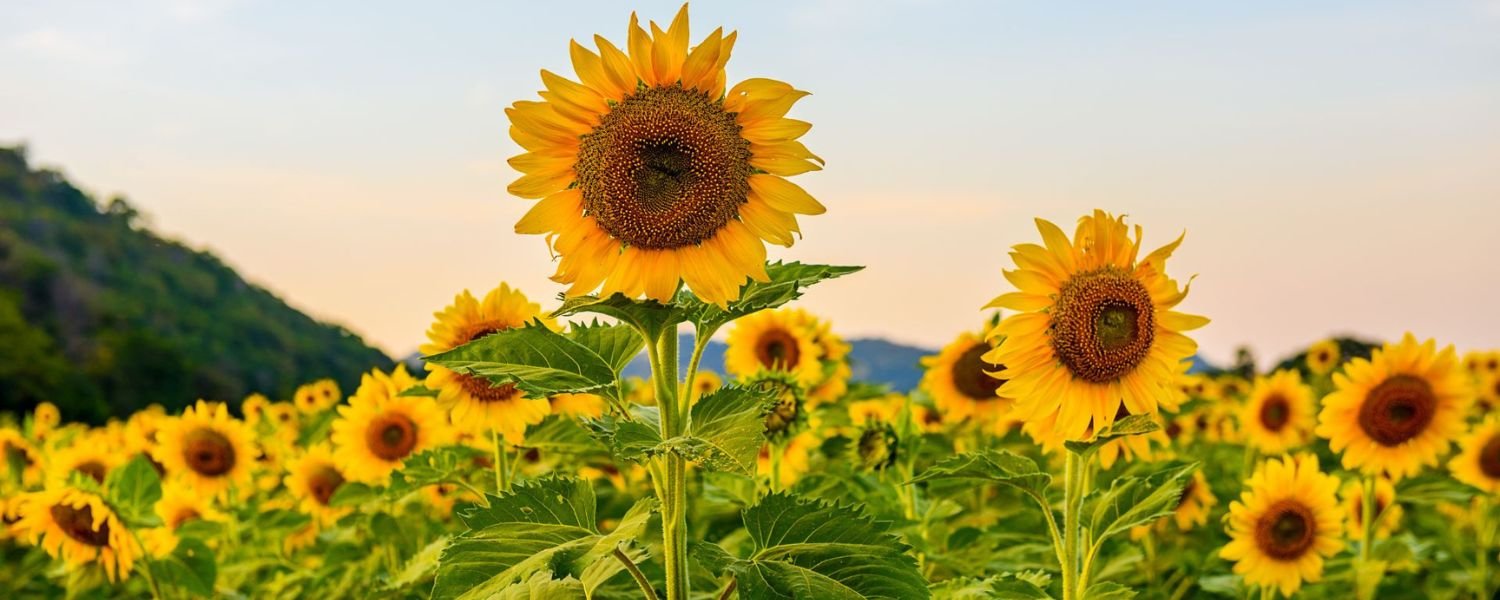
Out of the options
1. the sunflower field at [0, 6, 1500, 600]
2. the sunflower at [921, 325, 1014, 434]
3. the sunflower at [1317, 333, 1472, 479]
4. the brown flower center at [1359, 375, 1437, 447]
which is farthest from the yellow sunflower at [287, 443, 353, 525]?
the brown flower center at [1359, 375, 1437, 447]

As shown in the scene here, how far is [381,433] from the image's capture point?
4590mm

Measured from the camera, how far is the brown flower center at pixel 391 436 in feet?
15.0

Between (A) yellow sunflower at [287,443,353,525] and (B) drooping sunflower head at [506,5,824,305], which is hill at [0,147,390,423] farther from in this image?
(B) drooping sunflower head at [506,5,824,305]

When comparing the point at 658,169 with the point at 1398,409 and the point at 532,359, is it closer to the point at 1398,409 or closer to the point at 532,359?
the point at 532,359

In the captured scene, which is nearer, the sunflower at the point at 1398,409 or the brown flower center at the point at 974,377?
the sunflower at the point at 1398,409

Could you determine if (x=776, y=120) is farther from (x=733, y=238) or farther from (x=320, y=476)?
(x=320, y=476)

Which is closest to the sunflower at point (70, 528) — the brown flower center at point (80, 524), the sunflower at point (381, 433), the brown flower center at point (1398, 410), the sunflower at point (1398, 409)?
the brown flower center at point (80, 524)

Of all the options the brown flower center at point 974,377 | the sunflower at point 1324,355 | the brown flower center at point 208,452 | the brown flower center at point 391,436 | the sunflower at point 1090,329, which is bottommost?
the sunflower at point 1090,329

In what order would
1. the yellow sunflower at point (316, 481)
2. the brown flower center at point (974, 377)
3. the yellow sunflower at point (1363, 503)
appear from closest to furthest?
the yellow sunflower at point (1363, 503), the brown flower center at point (974, 377), the yellow sunflower at point (316, 481)

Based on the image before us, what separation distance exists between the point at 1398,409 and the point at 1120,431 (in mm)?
2835

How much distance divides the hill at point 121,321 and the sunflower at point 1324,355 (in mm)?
32386

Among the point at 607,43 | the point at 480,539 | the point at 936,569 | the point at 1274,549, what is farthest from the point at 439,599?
the point at 1274,549

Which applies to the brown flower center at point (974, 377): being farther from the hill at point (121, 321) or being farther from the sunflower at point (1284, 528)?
the hill at point (121, 321)

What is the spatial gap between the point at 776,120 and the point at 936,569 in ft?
7.25
